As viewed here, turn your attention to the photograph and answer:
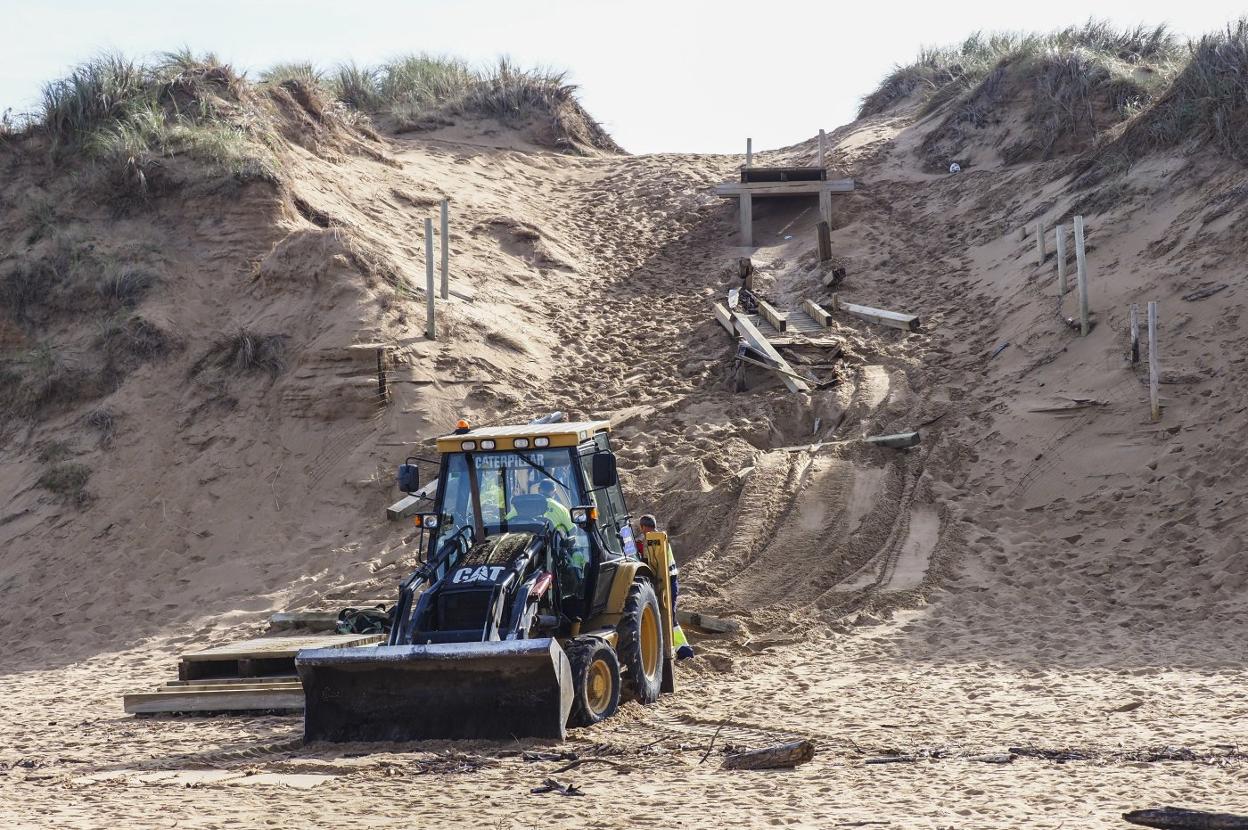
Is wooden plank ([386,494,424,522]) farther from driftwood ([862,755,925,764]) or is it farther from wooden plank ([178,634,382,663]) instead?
driftwood ([862,755,925,764])

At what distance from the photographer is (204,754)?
815 cm

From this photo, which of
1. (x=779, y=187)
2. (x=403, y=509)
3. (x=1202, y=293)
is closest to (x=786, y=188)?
(x=779, y=187)

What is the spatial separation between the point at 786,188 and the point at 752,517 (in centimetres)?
1111

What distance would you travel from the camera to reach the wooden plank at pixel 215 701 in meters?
9.95

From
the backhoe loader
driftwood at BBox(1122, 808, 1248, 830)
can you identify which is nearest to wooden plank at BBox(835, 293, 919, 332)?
the backhoe loader

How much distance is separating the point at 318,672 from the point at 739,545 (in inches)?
237

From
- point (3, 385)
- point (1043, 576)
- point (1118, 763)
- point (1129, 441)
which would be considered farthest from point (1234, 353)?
point (3, 385)

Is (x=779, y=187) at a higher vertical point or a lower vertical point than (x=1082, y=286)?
higher

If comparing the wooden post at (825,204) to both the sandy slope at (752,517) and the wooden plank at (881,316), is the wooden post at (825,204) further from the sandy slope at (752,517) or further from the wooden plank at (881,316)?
the wooden plank at (881,316)

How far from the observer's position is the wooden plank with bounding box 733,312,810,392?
54.8ft

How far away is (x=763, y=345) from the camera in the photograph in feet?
57.6

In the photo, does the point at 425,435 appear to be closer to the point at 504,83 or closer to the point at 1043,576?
the point at 1043,576

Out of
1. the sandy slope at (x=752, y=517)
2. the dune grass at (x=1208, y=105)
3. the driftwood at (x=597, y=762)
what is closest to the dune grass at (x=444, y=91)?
the sandy slope at (x=752, y=517)

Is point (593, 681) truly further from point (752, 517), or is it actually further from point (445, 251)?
point (445, 251)
